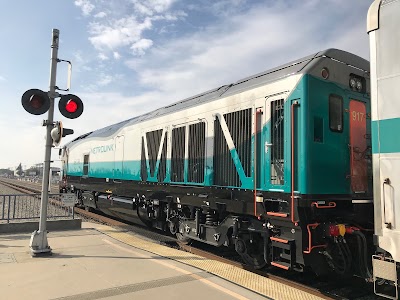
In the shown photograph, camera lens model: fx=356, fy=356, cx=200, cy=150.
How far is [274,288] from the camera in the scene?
221 inches

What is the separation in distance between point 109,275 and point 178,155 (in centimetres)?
380

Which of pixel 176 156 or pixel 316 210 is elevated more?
pixel 176 156

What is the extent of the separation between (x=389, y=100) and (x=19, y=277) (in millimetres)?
5944

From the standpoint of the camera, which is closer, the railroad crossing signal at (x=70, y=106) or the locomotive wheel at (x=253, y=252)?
the locomotive wheel at (x=253, y=252)

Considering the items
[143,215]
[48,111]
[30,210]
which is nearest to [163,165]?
[143,215]

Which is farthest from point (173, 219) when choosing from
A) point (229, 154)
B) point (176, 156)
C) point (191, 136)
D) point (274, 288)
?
point (274, 288)

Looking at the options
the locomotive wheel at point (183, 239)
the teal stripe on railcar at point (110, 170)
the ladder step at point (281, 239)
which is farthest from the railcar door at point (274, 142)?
the teal stripe on railcar at point (110, 170)

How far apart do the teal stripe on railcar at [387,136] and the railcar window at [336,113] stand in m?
1.90

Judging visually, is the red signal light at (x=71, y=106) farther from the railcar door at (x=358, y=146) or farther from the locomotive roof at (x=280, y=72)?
the railcar door at (x=358, y=146)

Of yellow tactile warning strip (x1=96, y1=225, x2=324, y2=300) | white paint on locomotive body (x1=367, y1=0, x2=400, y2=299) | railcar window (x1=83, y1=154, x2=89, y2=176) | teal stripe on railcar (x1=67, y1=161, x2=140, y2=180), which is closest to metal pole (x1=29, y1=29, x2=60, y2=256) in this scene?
yellow tactile warning strip (x1=96, y1=225, x2=324, y2=300)

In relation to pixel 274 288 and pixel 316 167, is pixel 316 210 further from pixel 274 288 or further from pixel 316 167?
pixel 274 288

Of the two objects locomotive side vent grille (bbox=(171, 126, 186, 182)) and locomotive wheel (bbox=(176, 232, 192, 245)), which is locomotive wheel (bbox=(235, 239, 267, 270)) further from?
locomotive side vent grille (bbox=(171, 126, 186, 182))

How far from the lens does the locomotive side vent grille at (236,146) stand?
682 centimetres

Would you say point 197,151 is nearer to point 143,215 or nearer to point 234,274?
point 234,274
